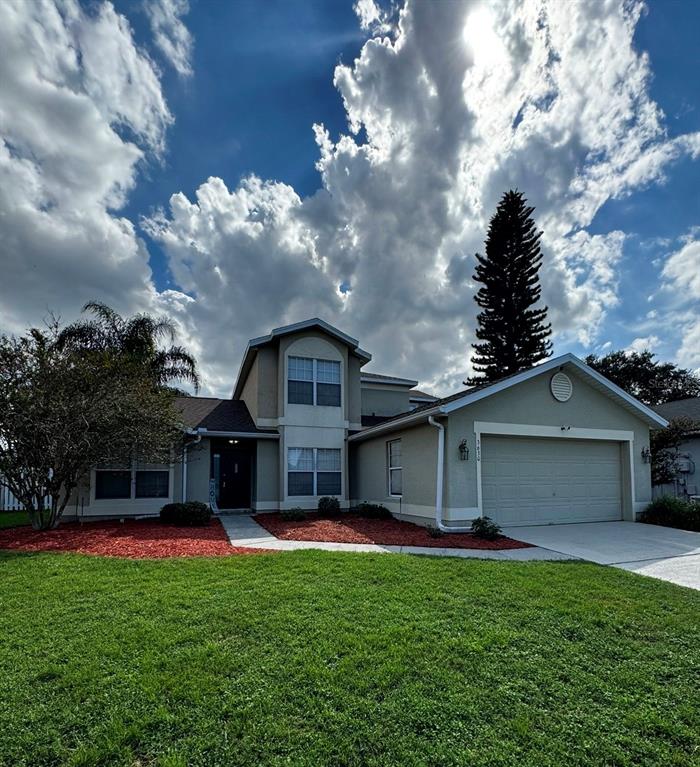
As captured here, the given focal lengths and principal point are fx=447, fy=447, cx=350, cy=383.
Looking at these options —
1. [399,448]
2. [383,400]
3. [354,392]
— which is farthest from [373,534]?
[383,400]

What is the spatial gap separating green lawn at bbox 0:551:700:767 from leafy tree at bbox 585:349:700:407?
126 ft

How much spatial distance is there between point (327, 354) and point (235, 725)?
13.2 m

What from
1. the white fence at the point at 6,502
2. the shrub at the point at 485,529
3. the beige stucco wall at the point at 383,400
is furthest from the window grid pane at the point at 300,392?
the white fence at the point at 6,502

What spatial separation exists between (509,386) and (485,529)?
371 centimetres

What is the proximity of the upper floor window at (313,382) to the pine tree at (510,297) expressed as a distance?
1580 centimetres

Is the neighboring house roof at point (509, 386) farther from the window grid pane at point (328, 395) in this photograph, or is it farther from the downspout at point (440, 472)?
the window grid pane at point (328, 395)

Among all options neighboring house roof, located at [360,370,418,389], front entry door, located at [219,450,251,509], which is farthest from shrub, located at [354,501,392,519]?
neighboring house roof, located at [360,370,418,389]

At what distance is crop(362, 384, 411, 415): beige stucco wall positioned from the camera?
19.0m

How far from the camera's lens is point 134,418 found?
36.4 feet

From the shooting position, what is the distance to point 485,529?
9.87 m

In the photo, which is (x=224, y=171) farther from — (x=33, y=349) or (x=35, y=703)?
(x=35, y=703)

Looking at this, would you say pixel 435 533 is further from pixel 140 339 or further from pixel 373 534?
pixel 140 339

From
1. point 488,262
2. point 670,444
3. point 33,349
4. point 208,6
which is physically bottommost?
point 670,444

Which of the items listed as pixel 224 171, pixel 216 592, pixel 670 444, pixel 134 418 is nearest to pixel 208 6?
pixel 224 171
